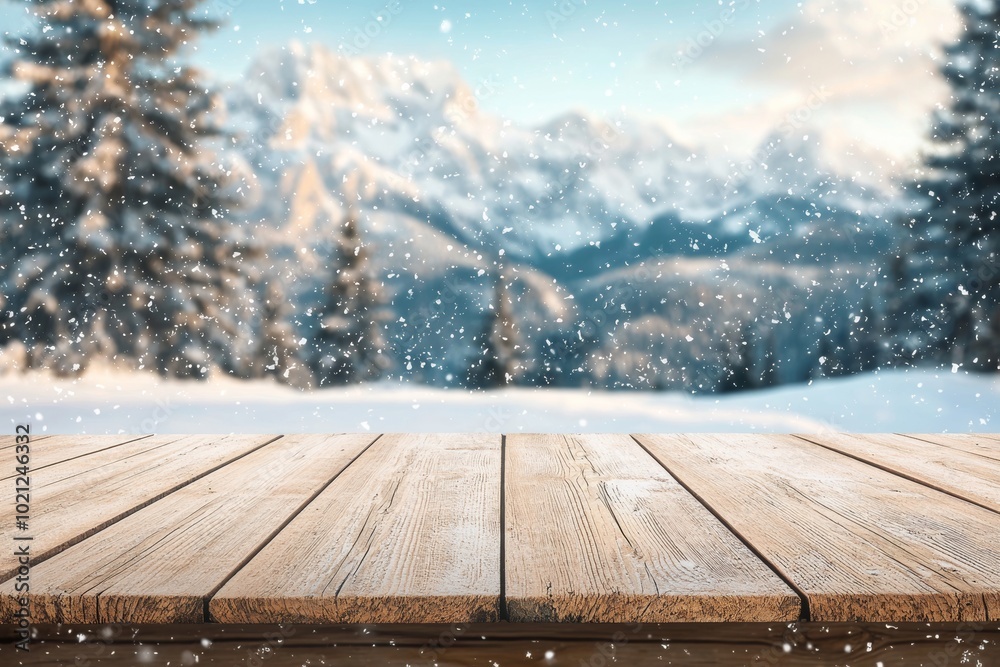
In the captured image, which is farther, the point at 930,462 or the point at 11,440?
the point at 11,440

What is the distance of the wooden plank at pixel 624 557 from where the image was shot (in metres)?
0.82

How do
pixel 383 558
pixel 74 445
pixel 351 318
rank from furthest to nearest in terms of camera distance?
1. pixel 351 318
2. pixel 74 445
3. pixel 383 558

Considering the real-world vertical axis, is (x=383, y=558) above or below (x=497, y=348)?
below

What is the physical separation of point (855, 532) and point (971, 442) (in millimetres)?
1279

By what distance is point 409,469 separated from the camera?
1602 mm

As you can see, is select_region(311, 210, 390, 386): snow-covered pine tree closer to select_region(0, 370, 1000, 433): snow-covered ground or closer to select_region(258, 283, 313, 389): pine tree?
select_region(258, 283, 313, 389): pine tree

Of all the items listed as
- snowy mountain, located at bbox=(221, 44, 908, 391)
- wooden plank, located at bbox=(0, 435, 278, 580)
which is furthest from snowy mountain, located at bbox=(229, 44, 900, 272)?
wooden plank, located at bbox=(0, 435, 278, 580)

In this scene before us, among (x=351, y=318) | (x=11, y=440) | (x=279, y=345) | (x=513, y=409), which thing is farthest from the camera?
(x=279, y=345)

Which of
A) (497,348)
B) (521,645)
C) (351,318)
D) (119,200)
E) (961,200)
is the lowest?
(521,645)

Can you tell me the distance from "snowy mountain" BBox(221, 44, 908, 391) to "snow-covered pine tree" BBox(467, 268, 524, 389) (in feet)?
0.48

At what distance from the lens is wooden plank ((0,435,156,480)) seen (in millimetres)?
1771

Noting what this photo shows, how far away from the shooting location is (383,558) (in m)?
0.96

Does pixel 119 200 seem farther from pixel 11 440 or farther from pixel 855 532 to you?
pixel 855 532

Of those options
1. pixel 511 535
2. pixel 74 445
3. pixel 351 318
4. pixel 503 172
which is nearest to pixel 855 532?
pixel 511 535
